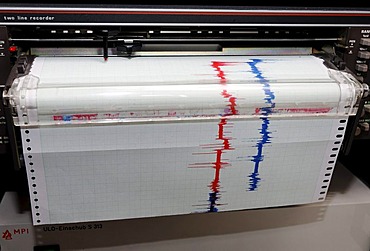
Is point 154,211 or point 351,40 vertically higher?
point 351,40

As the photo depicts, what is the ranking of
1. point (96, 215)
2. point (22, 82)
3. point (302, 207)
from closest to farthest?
point (22, 82), point (96, 215), point (302, 207)

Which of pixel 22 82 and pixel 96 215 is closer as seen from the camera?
pixel 22 82

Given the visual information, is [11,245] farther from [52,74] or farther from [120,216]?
[52,74]

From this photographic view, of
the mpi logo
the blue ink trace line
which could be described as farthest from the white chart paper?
the mpi logo

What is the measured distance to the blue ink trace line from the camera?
71 cm

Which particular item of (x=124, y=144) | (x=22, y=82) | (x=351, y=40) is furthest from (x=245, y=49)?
(x=22, y=82)

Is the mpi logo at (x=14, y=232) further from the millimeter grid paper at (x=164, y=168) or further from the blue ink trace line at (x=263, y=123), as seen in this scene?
→ the blue ink trace line at (x=263, y=123)

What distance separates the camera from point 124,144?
71 centimetres

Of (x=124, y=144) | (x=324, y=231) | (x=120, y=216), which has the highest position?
(x=124, y=144)

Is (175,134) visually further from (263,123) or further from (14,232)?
(14,232)

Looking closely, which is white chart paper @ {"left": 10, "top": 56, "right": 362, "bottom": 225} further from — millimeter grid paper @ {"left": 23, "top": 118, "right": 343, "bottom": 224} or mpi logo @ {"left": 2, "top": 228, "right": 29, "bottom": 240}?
mpi logo @ {"left": 2, "top": 228, "right": 29, "bottom": 240}

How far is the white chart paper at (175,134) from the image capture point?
2.25 feet

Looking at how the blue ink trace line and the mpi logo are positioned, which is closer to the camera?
the blue ink trace line

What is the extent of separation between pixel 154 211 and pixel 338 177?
46cm
